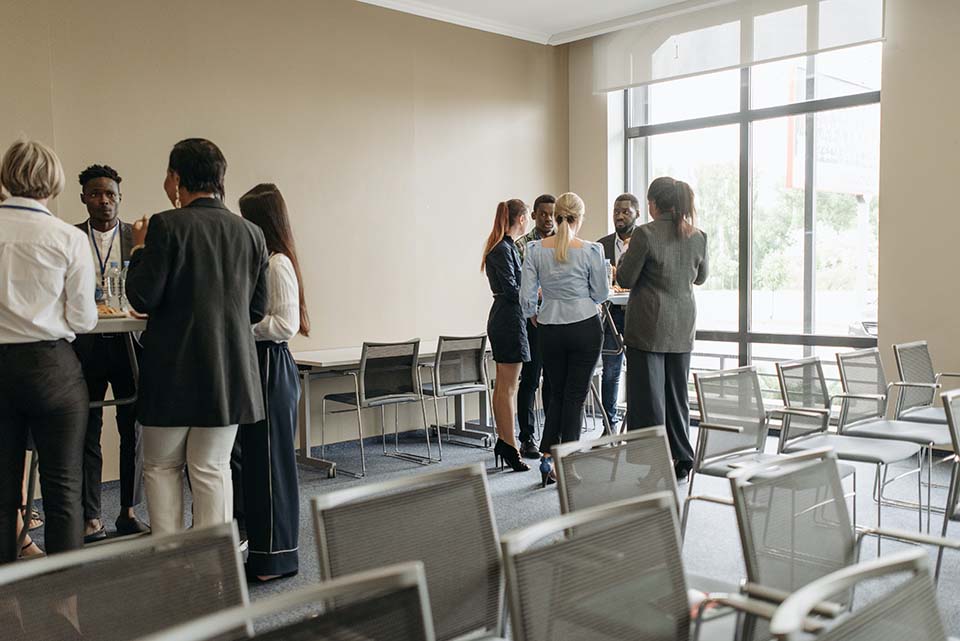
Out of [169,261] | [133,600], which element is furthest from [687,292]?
[133,600]

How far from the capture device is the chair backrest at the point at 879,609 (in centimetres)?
122

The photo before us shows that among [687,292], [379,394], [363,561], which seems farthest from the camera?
[379,394]

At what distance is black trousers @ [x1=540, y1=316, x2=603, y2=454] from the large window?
260 cm

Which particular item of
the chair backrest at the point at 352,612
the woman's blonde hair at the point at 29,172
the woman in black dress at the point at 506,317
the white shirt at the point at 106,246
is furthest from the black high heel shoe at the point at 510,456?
the chair backrest at the point at 352,612

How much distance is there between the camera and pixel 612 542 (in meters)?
1.64

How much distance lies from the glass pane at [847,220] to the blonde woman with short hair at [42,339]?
5202mm

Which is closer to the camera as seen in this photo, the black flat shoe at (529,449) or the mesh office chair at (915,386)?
the mesh office chair at (915,386)

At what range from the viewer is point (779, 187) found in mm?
6520

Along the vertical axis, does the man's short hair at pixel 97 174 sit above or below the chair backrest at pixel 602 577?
above

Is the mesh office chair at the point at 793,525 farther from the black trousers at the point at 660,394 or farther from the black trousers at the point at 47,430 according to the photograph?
the black trousers at the point at 660,394

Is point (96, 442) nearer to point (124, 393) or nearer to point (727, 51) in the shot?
point (124, 393)

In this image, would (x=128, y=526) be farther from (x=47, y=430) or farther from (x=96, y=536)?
(x=47, y=430)

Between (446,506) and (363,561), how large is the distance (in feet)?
0.74

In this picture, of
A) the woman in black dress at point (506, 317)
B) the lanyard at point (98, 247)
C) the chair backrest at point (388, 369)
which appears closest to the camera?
the lanyard at point (98, 247)
